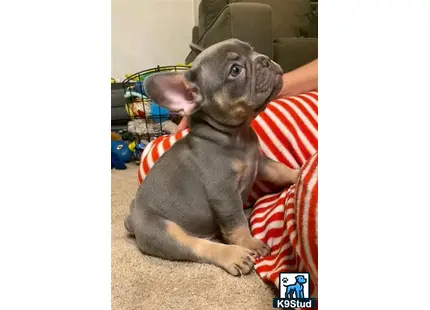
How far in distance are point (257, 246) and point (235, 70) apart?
22 cm

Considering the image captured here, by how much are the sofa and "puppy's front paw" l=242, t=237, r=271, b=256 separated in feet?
0.71

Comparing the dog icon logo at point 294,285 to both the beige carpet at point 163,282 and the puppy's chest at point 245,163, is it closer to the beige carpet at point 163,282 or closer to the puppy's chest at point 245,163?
the beige carpet at point 163,282

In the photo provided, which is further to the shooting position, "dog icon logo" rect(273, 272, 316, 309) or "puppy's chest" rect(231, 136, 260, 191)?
"puppy's chest" rect(231, 136, 260, 191)

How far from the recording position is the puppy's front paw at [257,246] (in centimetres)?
61

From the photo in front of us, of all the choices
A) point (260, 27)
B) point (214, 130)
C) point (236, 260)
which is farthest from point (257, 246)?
point (260, 27)

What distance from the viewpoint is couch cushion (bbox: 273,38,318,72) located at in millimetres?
474

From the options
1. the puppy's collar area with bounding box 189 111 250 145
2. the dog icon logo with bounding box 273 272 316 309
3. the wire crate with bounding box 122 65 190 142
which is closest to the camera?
the dog icon logo with bounding box 273 272 316 309

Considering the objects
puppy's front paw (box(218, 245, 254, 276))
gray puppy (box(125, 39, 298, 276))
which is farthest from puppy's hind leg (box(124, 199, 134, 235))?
puppy's front paw (box(218, 245, 254, 276))

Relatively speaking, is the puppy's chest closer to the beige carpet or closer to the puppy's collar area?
the puppy's collar area

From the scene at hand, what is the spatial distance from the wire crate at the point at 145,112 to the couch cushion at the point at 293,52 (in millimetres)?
114

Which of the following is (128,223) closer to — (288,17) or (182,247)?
(182,247)
